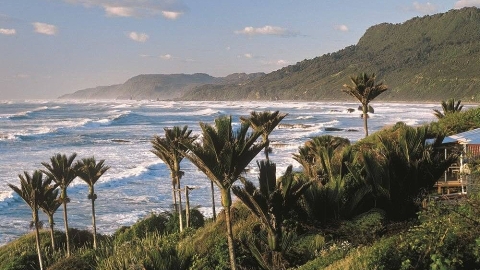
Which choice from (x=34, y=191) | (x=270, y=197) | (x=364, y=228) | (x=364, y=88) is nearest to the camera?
(x=270, y=197)

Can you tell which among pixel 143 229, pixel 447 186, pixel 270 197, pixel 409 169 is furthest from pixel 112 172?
pixel 270 197

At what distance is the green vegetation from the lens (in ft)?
26.7

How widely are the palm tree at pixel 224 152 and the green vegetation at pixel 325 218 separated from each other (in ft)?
0.08

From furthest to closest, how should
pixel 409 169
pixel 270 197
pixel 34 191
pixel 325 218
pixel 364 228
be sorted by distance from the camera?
pixel 34 191 → pixel 409 169 → pixel 325 218 → pixel 364 228 → pixel 270 197

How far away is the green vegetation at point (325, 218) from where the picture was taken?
8.15 meters

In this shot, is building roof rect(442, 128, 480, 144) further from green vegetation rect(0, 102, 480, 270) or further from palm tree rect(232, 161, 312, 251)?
palm tree rect(232, 161, 312, 251)

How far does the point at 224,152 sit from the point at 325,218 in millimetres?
4199

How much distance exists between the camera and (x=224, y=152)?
11.3 meters

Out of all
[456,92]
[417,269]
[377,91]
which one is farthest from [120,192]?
[456,92]

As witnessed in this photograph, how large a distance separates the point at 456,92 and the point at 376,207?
165519 mm

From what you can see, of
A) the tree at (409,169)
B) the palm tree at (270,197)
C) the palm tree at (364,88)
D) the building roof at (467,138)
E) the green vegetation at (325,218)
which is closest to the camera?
the green vegetation at (325,218)

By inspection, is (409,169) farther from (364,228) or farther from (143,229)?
(143,229)

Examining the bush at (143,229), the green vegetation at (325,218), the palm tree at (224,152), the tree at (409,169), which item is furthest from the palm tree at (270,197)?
the bush at (143,229)

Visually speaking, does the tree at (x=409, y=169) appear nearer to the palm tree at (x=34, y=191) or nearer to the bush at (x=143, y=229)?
the bush at (x=143, y=229)
